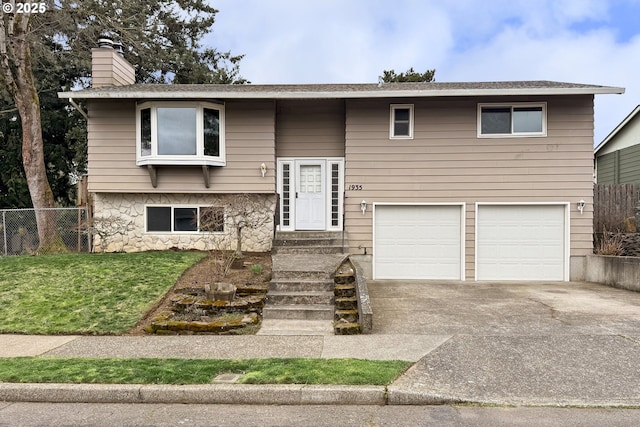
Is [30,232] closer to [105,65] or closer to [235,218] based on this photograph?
[105,65]

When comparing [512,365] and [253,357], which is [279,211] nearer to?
[253,357]

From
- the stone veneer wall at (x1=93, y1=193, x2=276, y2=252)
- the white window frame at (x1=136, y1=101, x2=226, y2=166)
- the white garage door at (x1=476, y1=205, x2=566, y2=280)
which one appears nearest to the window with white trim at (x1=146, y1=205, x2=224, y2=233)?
the stone veneer wall at (x1=93, y1=193, x2=276, y2=252)

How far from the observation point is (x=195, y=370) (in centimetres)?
484

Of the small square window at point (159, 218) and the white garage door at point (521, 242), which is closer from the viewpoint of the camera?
the white garage door at point (521, 242)

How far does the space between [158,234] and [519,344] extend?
32.0 feet

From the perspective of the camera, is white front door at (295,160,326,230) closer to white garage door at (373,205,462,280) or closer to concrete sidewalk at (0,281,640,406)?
white garage door at (373,205,462,280)

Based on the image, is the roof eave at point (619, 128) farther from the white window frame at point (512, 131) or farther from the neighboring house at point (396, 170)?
the white window frame at point (512, 131)

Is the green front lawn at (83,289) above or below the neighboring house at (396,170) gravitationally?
below

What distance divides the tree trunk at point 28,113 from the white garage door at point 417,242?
376 inches

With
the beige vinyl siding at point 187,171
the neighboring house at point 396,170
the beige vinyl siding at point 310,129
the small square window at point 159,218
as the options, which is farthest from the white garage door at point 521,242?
the small square window at point 159,218

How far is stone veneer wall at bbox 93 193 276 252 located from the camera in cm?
1196

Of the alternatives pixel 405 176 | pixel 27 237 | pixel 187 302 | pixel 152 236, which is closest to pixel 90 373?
pixel 187 302

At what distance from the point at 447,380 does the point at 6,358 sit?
557 centimetres

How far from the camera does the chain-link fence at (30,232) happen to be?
40.9ft
